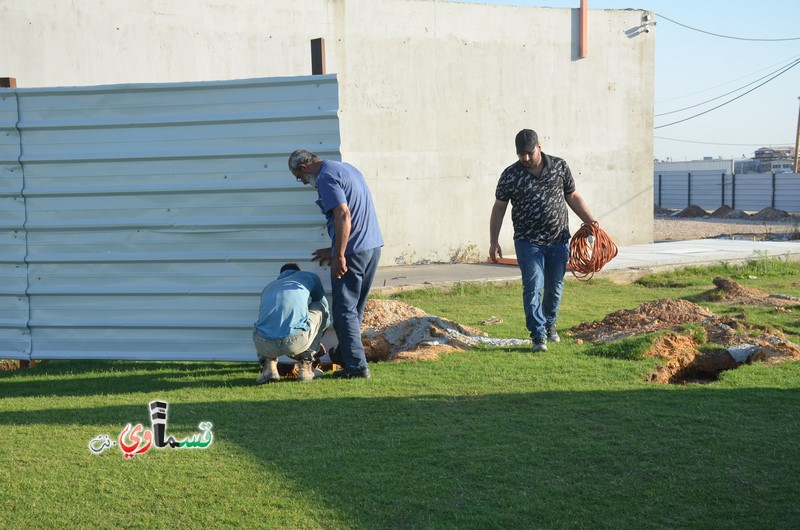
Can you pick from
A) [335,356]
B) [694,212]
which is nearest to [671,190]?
[694,212]

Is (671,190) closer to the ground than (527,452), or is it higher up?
closer to the ground

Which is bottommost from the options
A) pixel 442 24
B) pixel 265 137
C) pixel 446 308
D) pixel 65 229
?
pixel 446 308

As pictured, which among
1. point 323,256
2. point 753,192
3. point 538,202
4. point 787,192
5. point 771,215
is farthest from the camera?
point 753,192

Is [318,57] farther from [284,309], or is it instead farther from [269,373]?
[269,373]

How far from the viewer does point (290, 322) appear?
23.1ft

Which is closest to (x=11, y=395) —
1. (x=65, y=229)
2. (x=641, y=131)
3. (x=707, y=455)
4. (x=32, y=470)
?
(x=65, y=229)

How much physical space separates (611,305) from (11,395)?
7.43 m

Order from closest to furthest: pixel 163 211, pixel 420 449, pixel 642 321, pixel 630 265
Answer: pixel 420 449, pixel 163 211, pixel 642 321, pixel 630 265

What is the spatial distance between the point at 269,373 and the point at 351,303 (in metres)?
0.86

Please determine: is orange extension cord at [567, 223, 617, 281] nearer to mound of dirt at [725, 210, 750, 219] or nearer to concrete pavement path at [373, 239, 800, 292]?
concrete pavement path at [373, 239, 800, 292]

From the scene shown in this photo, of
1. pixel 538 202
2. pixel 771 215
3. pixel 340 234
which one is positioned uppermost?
pixel 538 202

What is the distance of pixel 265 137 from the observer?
7602 mm

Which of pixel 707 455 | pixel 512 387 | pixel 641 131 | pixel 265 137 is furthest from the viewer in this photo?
pixel 641 131

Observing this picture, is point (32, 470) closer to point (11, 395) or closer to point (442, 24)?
point (11, 395)
